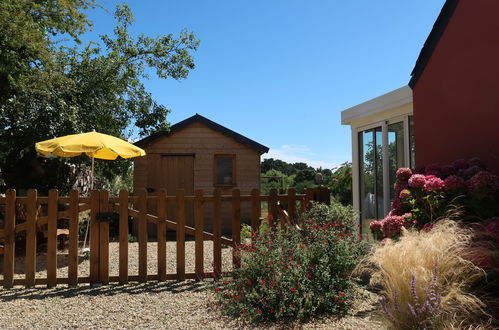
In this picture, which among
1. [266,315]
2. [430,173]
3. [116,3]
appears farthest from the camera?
[116,3]

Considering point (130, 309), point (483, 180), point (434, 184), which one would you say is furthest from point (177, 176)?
point (483, 180)

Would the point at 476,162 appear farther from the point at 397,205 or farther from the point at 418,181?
the point at 397,205

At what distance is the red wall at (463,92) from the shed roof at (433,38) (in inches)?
2.7

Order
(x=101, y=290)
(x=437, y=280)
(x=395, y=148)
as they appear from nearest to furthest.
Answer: (x=437, y=280)
(x=101, y=290)
(x=395, y=148)

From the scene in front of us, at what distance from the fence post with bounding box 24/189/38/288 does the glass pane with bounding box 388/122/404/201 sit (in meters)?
5.83

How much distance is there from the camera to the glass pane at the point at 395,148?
7.09 m

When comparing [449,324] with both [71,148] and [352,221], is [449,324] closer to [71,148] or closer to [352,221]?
[352,221]

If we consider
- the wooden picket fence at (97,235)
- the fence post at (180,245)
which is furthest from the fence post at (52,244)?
the fence post at (180,245)

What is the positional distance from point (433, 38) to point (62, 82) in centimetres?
863

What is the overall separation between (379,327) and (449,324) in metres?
0.84

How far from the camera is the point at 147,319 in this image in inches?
160

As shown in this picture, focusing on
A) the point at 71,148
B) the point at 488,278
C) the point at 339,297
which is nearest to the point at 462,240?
the point at 488,278

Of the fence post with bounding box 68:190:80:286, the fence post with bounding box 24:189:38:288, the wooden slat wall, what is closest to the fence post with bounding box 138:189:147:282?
the fence post with bounding box 68:190:80:286

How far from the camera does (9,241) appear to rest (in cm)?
545
